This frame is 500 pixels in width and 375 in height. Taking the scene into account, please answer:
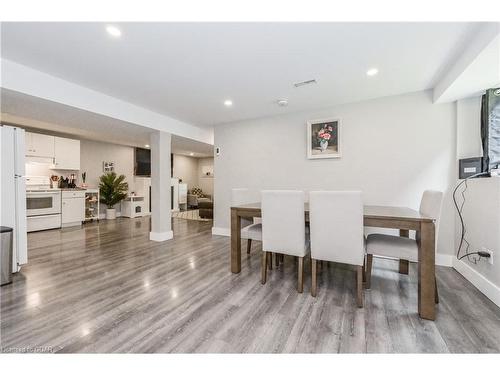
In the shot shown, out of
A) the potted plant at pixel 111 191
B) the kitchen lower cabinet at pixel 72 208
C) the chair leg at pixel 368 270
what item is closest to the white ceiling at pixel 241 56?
the chair leg at pixel 368 270

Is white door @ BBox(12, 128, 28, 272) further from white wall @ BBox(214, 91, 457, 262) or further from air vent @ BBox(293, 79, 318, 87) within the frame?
air vent @ BBox(293, 79, 318, 87)

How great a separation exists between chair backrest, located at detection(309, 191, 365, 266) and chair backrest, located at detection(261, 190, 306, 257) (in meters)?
0.12

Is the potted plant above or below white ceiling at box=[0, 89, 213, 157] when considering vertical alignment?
below

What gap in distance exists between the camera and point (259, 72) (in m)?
2.36

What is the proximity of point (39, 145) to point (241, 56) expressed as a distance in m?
5.16

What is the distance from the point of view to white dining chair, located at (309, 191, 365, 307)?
1.77 metres

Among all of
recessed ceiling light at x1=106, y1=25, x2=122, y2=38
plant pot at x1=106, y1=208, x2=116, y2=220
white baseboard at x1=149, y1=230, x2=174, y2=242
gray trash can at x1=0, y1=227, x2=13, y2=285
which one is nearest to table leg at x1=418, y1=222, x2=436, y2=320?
recessed ceiling light at x1=106, y1=25, x2=122, y2=38

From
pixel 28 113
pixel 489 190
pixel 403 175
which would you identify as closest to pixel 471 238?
pixel 489 190

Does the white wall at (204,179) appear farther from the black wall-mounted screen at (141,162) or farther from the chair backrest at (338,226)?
the chair backrest at (338,226)

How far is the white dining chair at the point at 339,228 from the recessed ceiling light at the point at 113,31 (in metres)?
2.11

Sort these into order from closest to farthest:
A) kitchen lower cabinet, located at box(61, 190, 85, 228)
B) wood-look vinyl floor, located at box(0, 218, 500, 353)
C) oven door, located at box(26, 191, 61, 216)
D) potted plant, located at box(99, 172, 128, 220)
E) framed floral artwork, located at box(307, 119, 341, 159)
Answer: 1. wood-look vinyl floor, located at box(0, 218, 500, 353)
2. framed floral artwork, located at box(307, 119, 341, 159)
3. oven door, located at box(26, 191, 61, 216)
4. kitchen lower cabinet, located at box(61, 190, 85, 228)
5. potted plant, located at box(99, 172, 128, 220)

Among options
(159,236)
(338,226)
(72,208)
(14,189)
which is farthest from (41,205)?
(338,226)

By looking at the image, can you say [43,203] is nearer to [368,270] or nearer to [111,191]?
[111,191]

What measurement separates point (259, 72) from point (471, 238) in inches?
118
